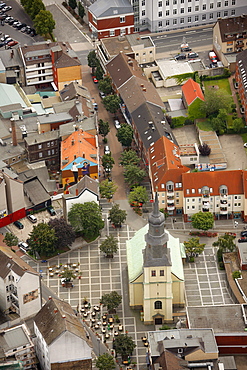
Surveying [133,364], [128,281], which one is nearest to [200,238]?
[128,281]

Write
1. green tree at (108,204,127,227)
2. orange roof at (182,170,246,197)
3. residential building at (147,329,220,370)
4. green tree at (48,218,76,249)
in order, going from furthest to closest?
orange roof at (182,170,246,197), green tree at (108,204,127,227), green tree at (48,218,76,249), residential building at (147,329,220,370)

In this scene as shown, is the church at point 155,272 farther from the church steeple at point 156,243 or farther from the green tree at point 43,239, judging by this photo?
the green tree at point 43,239

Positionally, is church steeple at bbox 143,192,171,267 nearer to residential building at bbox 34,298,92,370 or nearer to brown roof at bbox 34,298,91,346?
brown roof at bbox 34,298,91,346

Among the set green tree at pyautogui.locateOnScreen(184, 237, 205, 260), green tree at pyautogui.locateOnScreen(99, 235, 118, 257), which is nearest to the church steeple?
green tree at pyautogui.locateOnScreen(99, 235, 118, 257)

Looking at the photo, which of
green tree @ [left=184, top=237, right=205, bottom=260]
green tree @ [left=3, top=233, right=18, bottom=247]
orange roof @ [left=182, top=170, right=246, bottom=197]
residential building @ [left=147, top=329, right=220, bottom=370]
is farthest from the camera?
orange roof @ [left=182, top=170, right=246, bottom=197]

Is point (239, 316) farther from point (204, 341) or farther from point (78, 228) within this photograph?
point (78, 228)

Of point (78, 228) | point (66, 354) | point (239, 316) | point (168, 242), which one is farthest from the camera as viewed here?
point (78, 228)

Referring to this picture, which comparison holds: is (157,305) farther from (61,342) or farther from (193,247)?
(61,342)

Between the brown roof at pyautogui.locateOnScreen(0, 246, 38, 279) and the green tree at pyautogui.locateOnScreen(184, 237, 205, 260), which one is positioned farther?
the green tree at pyautogui.locateOnScreen(184, 237, 205, 260)
